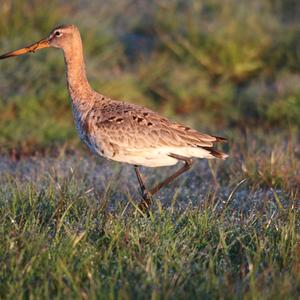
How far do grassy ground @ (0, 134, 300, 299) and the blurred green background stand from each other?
2966 millimetres

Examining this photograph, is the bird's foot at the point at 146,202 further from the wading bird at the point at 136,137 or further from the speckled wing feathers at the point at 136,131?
the speckled wing feathers at the point at 136,131

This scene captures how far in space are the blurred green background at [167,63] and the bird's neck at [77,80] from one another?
2.25 m

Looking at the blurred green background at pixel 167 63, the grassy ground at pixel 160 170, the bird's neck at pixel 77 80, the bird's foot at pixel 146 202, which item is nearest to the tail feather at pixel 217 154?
the grassy ground at pixel 160 170

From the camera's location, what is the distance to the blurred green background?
923cm

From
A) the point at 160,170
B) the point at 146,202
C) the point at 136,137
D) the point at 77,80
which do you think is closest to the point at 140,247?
the point at 146,202

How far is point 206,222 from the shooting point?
16.5 feet

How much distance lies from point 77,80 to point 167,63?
14.6 feet

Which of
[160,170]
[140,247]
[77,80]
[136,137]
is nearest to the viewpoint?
[140,247]

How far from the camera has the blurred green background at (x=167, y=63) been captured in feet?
30.3

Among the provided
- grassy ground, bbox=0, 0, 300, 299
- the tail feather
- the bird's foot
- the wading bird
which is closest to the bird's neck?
the wading bird

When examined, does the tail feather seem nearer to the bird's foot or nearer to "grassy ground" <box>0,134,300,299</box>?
"grassy ground" <box>0,134,300,299</box>

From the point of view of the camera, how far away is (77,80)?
20.3ft

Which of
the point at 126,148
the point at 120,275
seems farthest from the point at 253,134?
the point at 120,275

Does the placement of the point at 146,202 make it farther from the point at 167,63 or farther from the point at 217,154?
the point at 167,63
